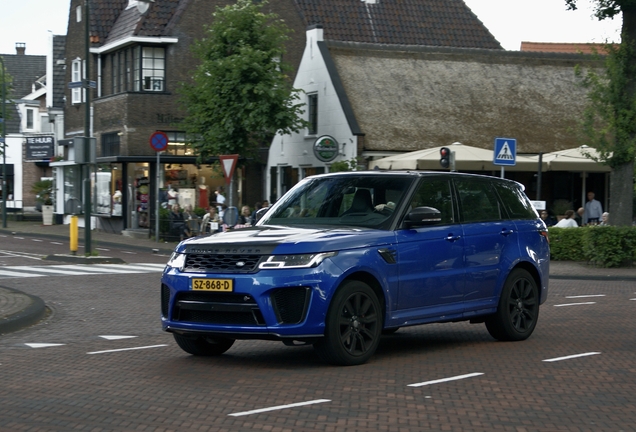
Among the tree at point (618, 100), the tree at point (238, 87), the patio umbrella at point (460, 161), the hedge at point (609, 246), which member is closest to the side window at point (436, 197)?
the hedge at point (609, 246)

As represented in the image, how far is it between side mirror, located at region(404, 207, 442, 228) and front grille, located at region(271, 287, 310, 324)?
147 centimetres

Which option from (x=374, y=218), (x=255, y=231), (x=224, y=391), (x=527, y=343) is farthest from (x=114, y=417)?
(x=527, y=343)

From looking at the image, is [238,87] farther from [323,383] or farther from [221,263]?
[323,383]

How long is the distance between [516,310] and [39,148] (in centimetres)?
4696

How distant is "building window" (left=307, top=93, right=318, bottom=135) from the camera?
35.2 m

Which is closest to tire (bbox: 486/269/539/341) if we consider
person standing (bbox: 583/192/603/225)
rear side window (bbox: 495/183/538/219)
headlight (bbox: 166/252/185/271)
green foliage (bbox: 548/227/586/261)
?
rear side window (bbox: 495/183/538/219)

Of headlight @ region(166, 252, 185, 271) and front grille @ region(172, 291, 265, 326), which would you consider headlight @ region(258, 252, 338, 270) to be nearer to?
front grille @ region(172, 291, 265, 326)

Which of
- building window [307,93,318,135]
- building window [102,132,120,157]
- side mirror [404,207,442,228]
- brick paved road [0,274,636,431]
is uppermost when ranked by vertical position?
building window [307,93,318,135]

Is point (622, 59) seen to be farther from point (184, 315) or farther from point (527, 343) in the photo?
point (184, 315)

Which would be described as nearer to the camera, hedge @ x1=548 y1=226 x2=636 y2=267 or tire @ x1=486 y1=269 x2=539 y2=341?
tire @ x1=486 y1=269 x2=539 y2=341

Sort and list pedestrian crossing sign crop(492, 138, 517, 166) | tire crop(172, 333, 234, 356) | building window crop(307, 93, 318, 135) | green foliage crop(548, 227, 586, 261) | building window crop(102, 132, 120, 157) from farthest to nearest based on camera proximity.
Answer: building window crop(102, 132, 120, 157) < building window crop(307, 93, 318, 135) < green foliage crop(548, 227, 586, 261) < pedestrian crossing sign crop(492, 138, 517, 166) < tire crop(172, 333, 234, 356)

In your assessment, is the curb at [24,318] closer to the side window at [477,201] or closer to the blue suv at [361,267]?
the blue suv at [361,267]

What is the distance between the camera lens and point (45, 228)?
44656 mm

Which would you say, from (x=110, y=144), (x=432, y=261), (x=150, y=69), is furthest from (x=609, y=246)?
(x=110, y=144)
